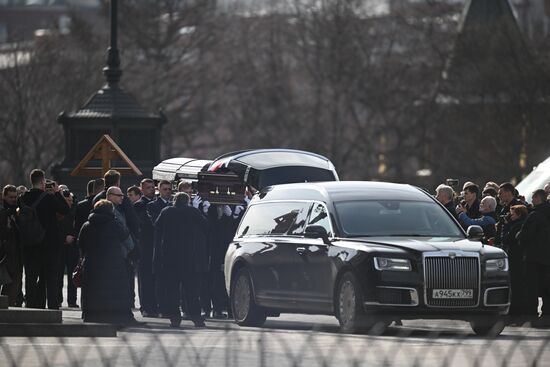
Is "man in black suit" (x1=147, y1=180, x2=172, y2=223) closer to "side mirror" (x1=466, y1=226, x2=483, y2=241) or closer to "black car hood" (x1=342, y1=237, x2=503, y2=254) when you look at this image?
"black car hood" (x1=342, y1=237, x2=503, y2=254)

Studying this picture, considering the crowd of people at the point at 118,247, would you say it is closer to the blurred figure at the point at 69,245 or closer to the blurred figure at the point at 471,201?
the blurred figure at the point at 69,245

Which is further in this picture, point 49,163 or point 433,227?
point 49,163

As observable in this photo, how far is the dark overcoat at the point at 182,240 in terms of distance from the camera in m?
22.2

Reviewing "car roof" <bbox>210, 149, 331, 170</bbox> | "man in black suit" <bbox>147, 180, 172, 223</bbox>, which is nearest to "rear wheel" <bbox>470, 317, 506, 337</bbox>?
"man in black suit" <bbox>147, 180, 172, 223</bbox>

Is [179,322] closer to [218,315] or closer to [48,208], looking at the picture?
[48,208]

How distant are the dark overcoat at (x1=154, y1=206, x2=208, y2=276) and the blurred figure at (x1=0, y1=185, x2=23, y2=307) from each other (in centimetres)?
218

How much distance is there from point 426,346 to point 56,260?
782cm

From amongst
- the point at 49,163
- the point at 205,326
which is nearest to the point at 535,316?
the point at 205,326

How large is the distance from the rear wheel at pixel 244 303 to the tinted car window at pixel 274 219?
548 mm

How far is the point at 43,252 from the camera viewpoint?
2366cm

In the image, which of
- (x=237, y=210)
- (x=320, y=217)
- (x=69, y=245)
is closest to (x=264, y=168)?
(x=69, y=245)

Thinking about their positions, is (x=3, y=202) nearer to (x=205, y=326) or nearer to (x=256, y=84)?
(x=205, y=326)

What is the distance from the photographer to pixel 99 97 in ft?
109

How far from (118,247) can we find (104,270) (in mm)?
278
